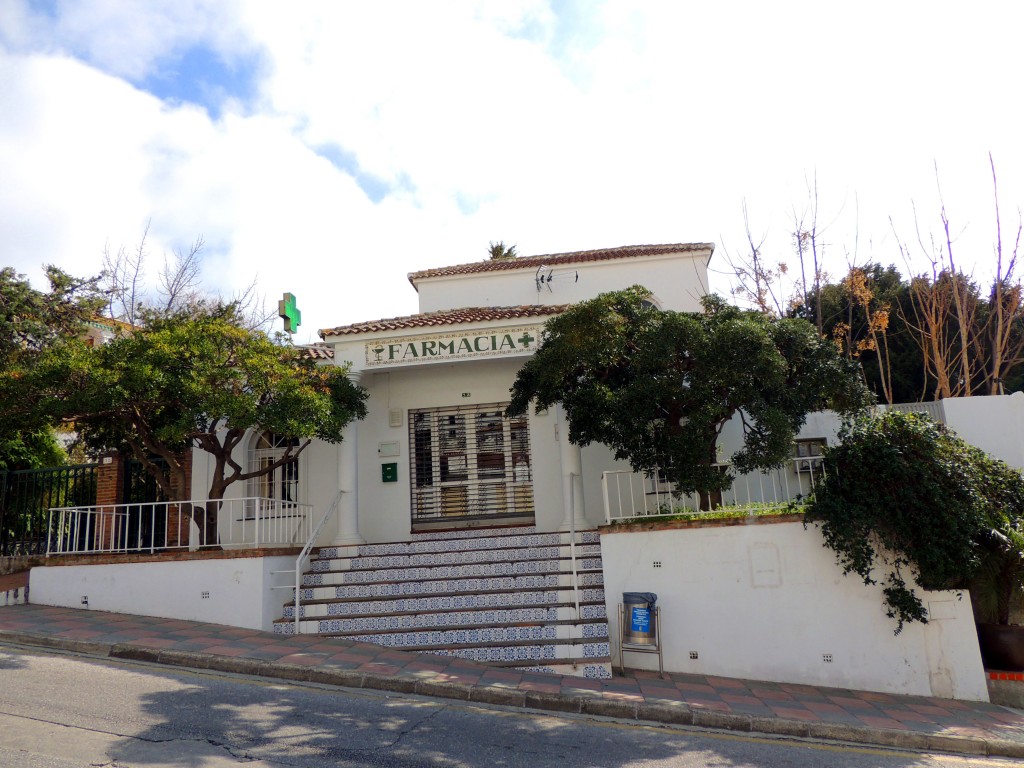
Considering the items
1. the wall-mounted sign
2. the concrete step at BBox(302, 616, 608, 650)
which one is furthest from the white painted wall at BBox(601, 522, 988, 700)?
the wall-mounted sign

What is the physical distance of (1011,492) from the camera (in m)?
8.62

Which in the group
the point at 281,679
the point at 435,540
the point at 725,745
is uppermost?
the point at 435,540

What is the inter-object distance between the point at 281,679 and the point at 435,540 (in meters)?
3.83

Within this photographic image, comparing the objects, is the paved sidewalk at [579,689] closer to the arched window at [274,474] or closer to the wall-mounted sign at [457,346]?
the arched window at [274,474]

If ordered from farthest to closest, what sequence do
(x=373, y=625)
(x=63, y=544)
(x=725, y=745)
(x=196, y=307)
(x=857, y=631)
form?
1. (x=196, y=307)
2. (x=63, y=544)
3. (x=373, y=625)
4. (x=857, y=631)
5. (x=725, y=745)

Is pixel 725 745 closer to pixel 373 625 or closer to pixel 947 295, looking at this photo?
pixel 373 625

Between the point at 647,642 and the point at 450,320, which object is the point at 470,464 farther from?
the point at 647,642

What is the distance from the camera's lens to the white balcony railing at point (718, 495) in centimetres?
917

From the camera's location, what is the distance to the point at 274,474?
1289 cm

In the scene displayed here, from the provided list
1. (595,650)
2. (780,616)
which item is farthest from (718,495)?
(595,650)

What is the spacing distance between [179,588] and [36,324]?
787 cm

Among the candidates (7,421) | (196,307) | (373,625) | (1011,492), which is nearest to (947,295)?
(1011,492)

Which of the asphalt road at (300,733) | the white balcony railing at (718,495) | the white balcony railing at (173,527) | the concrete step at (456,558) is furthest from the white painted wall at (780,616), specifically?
the white balcony railing at (173,527)

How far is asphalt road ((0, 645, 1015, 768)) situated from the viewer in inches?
198
